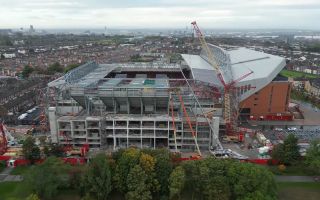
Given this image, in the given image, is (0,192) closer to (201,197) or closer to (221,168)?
(201,197)

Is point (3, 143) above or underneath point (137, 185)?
underneath

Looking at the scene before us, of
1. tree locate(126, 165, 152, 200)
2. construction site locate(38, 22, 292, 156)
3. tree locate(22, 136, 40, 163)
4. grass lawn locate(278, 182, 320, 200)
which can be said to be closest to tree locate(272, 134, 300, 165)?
grass lawn locate(278, 182, 320, 200)

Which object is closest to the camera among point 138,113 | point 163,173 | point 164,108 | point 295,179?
point 163,173

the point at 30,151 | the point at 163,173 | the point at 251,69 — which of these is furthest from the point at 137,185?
the point at 251,69

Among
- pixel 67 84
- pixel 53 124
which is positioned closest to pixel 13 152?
pixel 53 124


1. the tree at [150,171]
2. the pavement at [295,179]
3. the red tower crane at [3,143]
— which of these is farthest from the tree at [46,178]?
the pavement at [295,179]

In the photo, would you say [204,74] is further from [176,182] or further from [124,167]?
[176,182]
